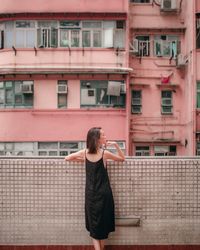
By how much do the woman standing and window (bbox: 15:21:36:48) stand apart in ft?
48.6

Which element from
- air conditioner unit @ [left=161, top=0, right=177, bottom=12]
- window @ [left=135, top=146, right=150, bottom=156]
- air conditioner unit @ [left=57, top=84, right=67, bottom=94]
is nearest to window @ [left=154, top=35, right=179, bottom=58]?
air conditioner unit @ [left=161, top=0, right=177, bottom=12]

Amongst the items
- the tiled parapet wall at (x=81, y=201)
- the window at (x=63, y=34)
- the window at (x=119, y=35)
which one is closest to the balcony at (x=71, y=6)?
the window at (x=63, y=34)

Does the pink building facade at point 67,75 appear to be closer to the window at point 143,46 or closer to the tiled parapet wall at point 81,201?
the window at point 143,46

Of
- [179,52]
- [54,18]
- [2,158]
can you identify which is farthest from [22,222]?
[179,52]

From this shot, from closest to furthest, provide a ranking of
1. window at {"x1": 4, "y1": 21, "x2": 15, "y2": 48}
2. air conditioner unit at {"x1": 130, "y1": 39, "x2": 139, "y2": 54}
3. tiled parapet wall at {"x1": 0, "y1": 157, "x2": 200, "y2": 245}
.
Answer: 1. tiled parapet wall at {"x1": 0, "y1": 157, "x2": 200, "y2": 245}
2. window at {"x1": 4, "y1": 21, "x2": 15, "y2": 48}
3. air conditioner unit at {"x1": 130, "y1": 39, "x2": 139, "y2": 54}

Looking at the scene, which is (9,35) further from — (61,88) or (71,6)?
(61,88)

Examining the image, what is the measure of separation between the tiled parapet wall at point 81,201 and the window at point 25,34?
1439cm

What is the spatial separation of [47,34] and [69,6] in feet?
5.27

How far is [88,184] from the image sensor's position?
502cm

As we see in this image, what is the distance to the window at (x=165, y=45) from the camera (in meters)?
20.5

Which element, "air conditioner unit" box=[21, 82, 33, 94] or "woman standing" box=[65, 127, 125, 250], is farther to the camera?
"air conditioner unit" box=[21, 82, 33, 94]

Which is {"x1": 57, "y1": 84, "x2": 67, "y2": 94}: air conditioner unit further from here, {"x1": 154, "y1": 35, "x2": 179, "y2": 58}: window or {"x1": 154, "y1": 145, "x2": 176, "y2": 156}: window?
{"x1": 154, "y1": 145, "x2": 176, "y2": 156}: window

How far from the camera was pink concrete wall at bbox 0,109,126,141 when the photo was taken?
61.3ft

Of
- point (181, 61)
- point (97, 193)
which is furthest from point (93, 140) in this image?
point (181, 61)
